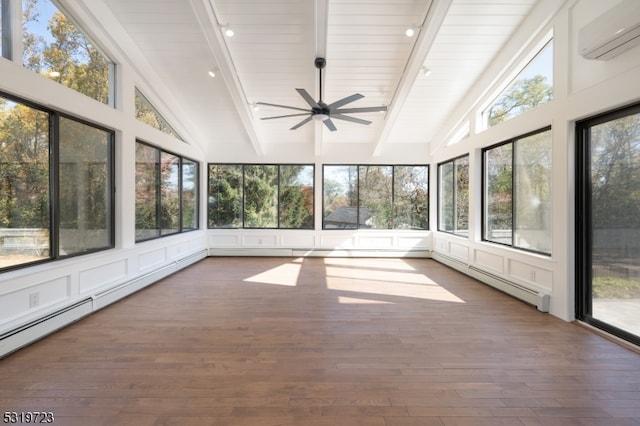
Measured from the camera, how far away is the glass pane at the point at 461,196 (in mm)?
5984

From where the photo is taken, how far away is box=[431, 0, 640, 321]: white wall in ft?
9.60

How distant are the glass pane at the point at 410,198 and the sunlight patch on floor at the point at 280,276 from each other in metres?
3.12

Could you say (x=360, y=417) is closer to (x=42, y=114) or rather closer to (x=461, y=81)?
(x=42, y=114)

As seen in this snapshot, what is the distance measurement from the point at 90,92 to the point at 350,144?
540 centimetres

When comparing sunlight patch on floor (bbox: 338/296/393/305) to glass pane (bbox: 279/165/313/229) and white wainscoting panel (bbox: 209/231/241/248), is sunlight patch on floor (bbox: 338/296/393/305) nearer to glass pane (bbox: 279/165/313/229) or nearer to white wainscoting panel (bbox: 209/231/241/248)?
glass pane (bbox: 279/165/313/229)

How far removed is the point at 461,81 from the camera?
5.33 m

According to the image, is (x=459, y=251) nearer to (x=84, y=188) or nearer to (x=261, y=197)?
(x=261, y=197)

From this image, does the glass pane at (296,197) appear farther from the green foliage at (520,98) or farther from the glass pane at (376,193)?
the green foliage at (520,98)

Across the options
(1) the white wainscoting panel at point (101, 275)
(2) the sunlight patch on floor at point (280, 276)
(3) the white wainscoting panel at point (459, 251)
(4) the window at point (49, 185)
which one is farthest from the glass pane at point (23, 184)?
(3) the white wainscoting panel at point (459, 251)

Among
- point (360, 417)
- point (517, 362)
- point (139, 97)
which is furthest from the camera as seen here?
point (139, 97)

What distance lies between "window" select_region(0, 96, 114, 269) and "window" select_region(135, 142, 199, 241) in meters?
0.75

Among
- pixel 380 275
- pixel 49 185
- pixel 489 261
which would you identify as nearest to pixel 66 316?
pixel 49 185

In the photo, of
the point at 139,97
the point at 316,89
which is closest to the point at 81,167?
the point at 139,97

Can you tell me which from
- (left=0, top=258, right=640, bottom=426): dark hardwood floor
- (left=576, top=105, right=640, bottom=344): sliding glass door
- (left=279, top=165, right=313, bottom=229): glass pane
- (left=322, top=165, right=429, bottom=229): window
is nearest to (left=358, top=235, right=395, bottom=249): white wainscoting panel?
(left=322, top=165, right=429, bottom=229): window
